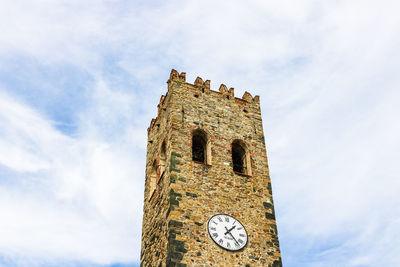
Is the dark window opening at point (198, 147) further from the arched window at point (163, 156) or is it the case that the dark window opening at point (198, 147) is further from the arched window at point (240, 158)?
the arched window at point (240, 158)

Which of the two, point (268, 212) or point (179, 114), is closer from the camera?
point (268, 212)

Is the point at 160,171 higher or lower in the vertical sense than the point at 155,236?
higher

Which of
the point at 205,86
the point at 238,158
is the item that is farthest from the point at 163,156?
the point at 205,86

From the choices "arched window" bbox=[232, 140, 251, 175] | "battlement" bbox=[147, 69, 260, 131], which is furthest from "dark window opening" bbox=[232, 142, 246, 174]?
"battlement" bbox=[147, 69, 260, 131]

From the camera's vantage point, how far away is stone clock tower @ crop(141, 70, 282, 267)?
17453mm

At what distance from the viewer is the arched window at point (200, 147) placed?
2080cm

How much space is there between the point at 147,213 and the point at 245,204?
4.81 m

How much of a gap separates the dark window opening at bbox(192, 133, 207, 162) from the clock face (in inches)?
133

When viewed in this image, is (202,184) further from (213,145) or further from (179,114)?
(179,114)

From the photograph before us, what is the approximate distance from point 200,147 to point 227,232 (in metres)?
4.69

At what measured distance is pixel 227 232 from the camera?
18.0m

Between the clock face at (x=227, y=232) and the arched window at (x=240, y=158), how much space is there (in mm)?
3053

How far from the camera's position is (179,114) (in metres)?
21.2

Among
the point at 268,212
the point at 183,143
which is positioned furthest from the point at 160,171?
the point at 268,212
